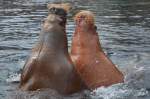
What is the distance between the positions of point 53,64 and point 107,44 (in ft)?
21.3

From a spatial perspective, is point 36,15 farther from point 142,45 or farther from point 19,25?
point 142,45

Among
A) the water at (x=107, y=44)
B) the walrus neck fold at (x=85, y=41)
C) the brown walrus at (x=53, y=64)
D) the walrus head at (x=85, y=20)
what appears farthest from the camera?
the walrus head at (x=85, y=20)

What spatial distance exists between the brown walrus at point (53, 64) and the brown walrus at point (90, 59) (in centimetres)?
50

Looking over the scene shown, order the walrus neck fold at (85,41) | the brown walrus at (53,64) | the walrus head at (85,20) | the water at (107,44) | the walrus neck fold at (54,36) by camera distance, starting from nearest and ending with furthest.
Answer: the brown walrus at (53,64) < the walrus neck fold at (54,36) < the water at (107,44) < the walrus neck fold at (85,41) < the walrus head at (85,20)

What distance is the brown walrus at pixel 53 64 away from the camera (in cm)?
824

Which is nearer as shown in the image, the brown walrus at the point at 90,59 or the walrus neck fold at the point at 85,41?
the brown walrus at the point at 90,59

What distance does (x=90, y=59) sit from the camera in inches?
359

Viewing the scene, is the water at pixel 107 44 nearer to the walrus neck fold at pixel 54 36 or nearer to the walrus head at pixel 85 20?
the walrus neck fold at pixel 54 36

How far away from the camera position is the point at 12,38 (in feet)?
50.3

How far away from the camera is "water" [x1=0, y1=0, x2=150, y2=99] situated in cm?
895

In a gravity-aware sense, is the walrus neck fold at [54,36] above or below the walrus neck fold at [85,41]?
above

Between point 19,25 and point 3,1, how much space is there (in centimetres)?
1334

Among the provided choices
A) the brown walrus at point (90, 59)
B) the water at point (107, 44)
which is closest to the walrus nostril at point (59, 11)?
the brown walrus at point (90, 59)

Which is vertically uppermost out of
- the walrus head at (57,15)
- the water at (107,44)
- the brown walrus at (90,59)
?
the walrus head at (57,15)
